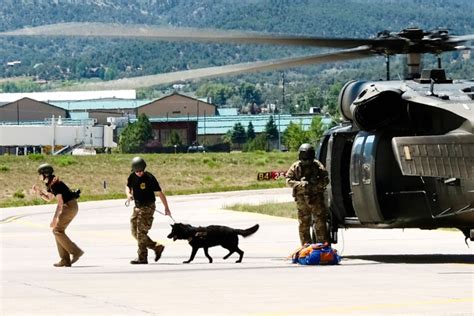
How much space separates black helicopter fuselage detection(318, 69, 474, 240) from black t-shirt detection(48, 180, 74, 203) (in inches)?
177

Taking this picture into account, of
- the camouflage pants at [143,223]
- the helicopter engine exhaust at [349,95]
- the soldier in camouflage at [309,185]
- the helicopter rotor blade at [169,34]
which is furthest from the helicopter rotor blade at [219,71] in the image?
the camouflage pants at [143,223]

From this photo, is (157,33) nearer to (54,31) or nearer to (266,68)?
(54,31)

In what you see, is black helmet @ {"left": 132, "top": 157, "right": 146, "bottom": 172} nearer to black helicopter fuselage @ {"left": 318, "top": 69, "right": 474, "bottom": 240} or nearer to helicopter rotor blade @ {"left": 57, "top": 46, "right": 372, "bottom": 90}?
helicopter rotor blade @ {"left": 57, "top": 46, "right": 372, "bottom": 90}

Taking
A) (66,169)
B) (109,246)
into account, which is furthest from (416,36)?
(66,169)

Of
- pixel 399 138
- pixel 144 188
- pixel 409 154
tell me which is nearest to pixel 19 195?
pixel 144 188

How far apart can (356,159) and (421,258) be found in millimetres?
2503

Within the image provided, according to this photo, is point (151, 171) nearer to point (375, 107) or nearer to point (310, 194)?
point (310, 194)

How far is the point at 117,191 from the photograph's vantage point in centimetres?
7869

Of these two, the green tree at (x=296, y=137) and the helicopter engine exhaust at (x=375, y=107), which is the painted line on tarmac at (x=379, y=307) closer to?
the helicopter engine exhaust at (x=375, y=107)

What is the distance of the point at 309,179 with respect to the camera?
22.6 meters

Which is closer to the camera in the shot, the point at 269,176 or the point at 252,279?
the point at 252,279

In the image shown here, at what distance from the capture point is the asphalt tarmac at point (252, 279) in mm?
15118

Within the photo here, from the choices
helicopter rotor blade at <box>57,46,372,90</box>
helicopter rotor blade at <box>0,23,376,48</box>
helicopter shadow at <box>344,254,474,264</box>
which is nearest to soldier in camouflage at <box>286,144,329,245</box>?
helicopter shadow at <box>344,254,474,264</box>

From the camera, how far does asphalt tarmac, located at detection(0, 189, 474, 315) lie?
595 inches
